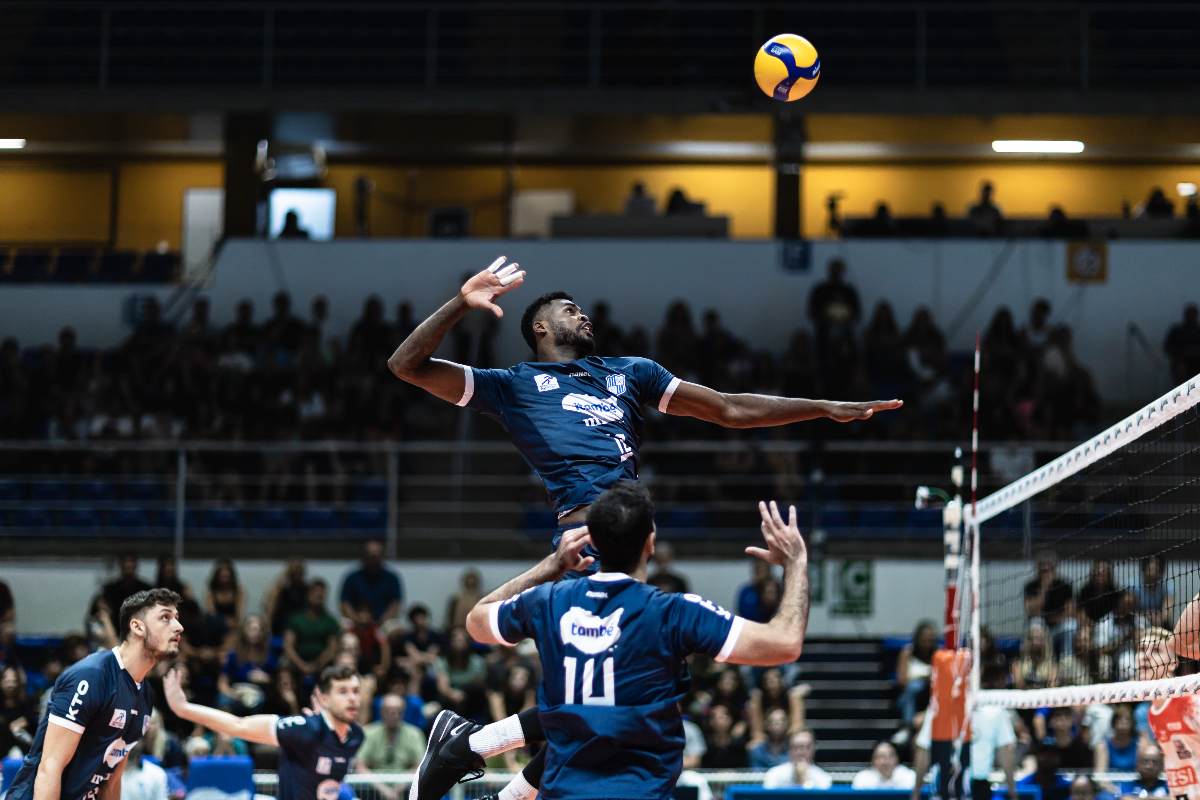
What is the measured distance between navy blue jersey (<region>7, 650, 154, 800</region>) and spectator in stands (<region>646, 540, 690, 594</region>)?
792cm

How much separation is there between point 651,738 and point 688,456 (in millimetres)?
13849

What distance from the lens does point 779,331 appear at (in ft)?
70.3

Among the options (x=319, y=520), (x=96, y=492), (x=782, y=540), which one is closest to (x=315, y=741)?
(x=782, y=540)

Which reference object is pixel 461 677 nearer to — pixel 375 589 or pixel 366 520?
pixel 375 589

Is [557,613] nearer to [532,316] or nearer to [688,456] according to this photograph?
[532,316]

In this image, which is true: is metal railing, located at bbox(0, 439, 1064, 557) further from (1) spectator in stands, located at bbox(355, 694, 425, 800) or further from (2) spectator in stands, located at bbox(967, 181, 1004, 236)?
(2) spectator in stands, located at bbox(967, 181, 1004, 236)

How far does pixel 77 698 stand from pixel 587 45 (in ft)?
56.9

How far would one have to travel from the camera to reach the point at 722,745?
1349 cm

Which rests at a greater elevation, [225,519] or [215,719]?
[225,519]

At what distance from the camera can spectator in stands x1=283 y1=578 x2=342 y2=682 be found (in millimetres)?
15227

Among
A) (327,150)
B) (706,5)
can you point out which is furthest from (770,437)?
(327,150)

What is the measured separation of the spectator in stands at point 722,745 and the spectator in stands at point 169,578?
20.4 ft

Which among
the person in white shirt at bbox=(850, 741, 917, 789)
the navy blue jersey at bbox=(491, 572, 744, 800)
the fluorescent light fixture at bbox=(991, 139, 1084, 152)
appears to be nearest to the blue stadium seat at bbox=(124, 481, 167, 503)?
the person in white shirt at bbox=(850, 741, 917, 789)

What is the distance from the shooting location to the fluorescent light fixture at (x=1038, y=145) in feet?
73.8
